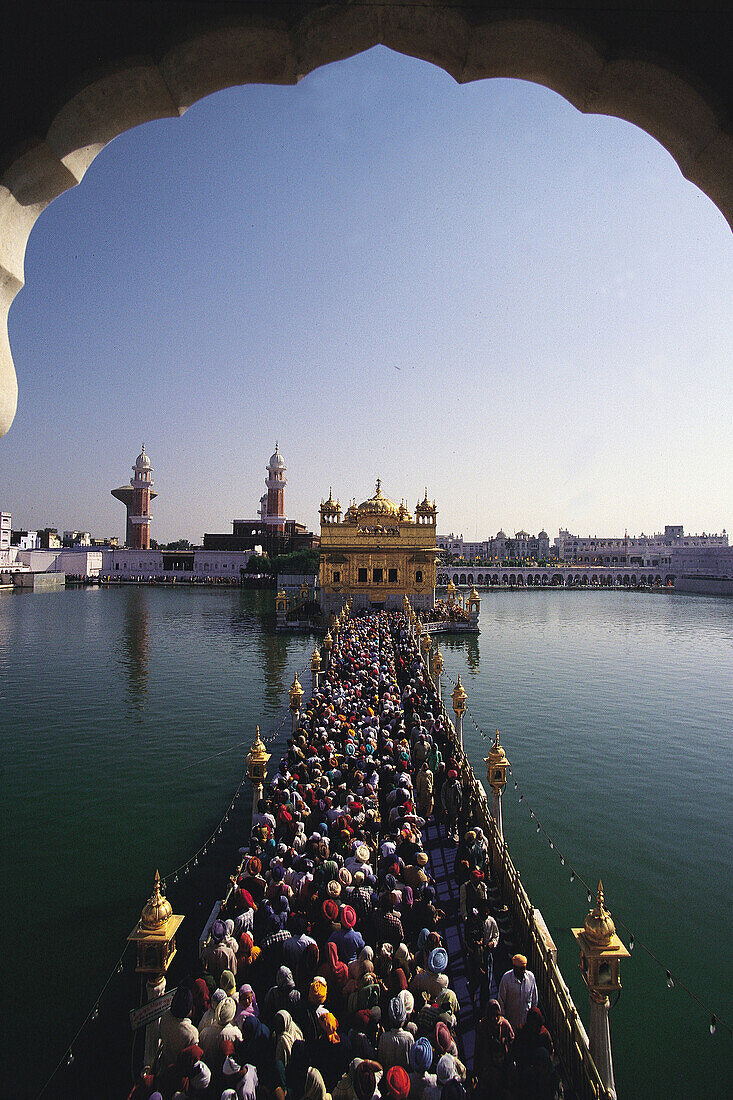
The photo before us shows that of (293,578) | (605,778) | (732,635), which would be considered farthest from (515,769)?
(293,578)

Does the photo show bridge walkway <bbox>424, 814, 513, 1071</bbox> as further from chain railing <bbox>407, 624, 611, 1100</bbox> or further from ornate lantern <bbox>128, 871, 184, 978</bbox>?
ornate lantern <bbox>128, 871, 184, 978</bbox>

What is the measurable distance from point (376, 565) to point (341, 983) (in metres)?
34.7

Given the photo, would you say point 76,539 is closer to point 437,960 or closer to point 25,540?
point 25,540

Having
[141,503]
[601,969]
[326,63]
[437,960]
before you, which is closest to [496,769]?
[437,960]

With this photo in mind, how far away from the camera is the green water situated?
253 inches

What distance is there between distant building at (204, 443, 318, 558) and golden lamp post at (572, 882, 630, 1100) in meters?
88.2

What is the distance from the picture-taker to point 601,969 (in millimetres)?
4055

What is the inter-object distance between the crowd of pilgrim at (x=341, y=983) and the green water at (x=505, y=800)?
200 cm

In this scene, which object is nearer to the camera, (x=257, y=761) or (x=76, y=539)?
(x=257, y=761)

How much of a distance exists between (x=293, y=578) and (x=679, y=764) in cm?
6373

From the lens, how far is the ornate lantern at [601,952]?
13.0 feet

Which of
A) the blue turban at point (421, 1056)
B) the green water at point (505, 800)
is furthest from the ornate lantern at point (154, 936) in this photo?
the green water at point (505, 800)

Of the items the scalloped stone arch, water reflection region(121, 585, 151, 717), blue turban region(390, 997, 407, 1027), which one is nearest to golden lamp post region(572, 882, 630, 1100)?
blue turban region(390, 997, 407, 1027)

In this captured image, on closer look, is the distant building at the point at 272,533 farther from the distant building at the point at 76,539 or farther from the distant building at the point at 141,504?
the distant building at the point at 76,539
